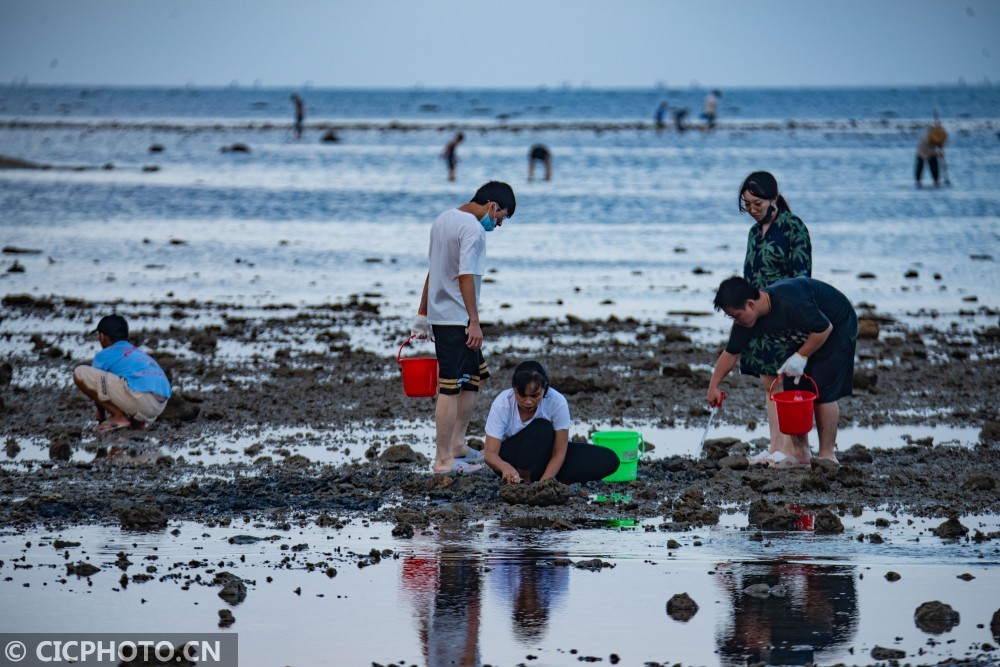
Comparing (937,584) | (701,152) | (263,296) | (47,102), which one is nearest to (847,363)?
(937,584)

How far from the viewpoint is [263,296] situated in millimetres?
16531

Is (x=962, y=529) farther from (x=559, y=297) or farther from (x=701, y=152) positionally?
(x=701, y=152)

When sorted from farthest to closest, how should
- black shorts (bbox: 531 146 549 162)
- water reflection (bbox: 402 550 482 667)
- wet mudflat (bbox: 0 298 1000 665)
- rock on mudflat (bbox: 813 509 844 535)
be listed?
black shorts (bbox: 531 146 549 162) → rock on mudflat (bbox: 813 509 844 535) → wet mudflat (bbox: 0 298 1000 665) → water reflection (bbox: 402 550 482 667)

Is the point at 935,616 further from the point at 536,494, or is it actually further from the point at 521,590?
the point at 536,494

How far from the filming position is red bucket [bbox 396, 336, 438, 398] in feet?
28.1

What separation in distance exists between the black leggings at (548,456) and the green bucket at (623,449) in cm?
7

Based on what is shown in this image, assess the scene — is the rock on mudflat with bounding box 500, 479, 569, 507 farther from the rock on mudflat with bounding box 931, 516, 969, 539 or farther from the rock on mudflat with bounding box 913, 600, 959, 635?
the rock on mudflat with bounding box 913, 600, 959, 635

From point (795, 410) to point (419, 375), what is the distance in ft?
7.78

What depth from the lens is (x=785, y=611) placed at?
5590 millimetres

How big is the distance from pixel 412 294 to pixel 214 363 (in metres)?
4.98

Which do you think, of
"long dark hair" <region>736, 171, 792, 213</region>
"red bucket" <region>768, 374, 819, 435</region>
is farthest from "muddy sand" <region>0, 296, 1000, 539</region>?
"long dark hair" <region>736, 171, 792, 213</region>

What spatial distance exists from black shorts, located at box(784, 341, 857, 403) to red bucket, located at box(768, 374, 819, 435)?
87mm

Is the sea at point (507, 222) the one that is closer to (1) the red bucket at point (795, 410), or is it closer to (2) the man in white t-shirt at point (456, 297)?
(1) the red bucket at point (795, 410)

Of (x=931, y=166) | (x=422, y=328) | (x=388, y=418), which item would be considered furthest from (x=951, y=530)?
(x=931, y=166)
